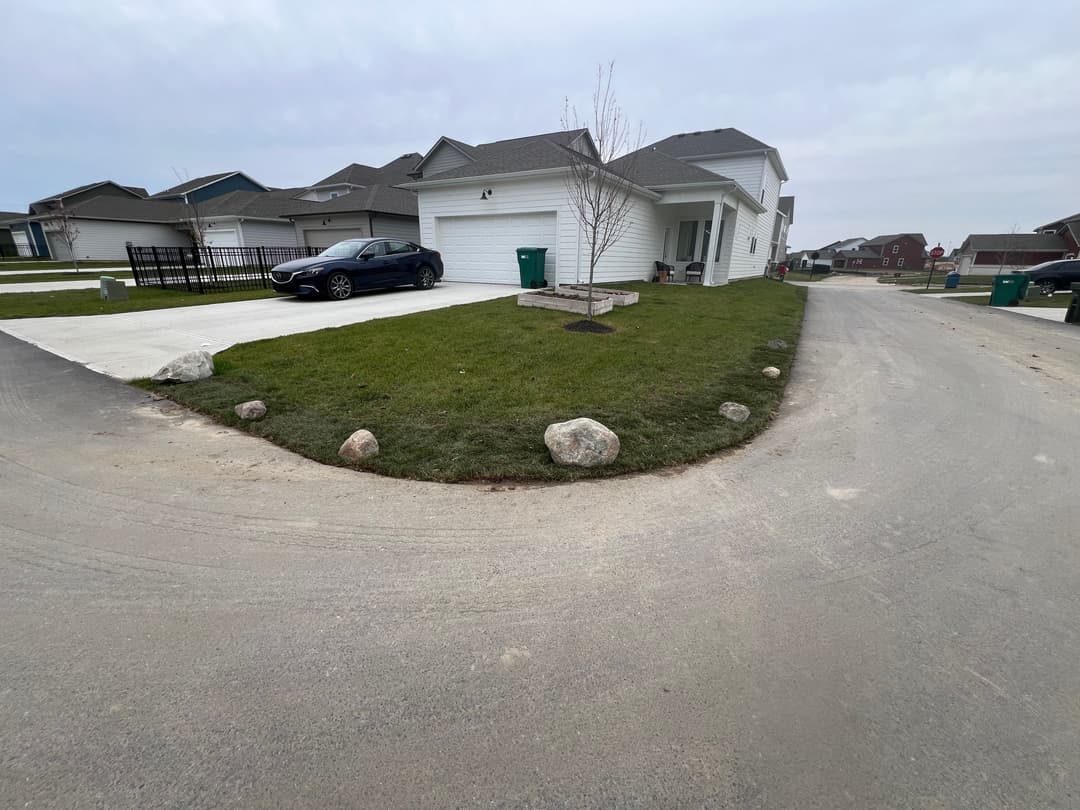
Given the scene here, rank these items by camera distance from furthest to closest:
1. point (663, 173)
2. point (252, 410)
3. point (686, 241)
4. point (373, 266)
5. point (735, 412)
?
point (686, 241)
point (663, 173)
point (373, 266)
point (735, 412)
point (252, 410)

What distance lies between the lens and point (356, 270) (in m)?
11.6

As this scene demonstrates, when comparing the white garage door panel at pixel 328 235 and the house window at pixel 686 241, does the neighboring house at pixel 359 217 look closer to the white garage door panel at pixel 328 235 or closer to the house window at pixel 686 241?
the white garage door panel at pixel 328 235

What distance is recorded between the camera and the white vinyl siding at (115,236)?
29156 mm

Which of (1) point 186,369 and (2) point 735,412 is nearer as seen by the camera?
(2) point 735,412

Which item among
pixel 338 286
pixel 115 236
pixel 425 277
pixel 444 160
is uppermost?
pixel 444 160

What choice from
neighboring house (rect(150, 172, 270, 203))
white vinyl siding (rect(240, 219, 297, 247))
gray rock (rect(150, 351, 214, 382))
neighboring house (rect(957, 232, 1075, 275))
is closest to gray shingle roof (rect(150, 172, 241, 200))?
neighboring house (rect(150, 172, 270, 203))

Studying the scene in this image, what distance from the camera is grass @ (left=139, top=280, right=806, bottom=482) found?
384 cm

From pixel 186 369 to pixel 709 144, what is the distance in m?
28.0

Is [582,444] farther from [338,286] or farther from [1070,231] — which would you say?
[1070,231]

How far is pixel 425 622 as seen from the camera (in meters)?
2.14

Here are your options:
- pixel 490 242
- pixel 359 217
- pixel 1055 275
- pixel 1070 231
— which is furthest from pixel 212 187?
pixel 1070 231

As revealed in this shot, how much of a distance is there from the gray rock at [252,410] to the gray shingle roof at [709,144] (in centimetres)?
2708

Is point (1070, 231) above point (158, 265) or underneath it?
above

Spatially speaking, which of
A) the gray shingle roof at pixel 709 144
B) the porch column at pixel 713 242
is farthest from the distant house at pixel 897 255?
the porch column at pixel 713 242
